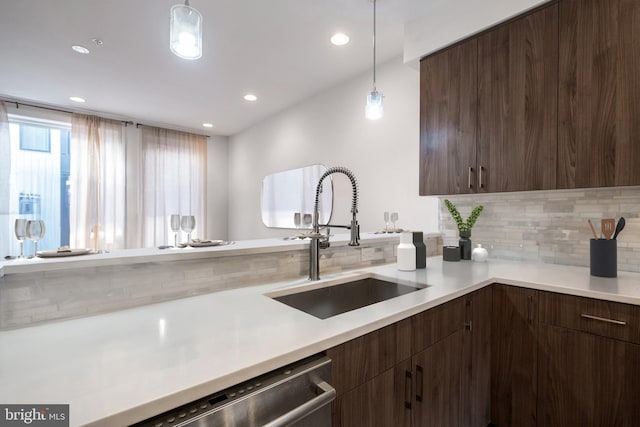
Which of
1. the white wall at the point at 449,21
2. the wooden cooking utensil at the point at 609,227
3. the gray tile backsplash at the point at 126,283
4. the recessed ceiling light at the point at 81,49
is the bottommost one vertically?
the gray tile backsplash at the point at 126,283

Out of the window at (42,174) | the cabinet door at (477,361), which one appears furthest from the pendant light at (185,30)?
the window at (42,174)

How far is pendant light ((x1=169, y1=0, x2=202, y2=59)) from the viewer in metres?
1.18

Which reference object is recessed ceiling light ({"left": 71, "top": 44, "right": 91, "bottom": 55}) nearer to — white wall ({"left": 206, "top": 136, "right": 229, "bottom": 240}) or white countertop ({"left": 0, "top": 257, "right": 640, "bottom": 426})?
white countertop ({"left": 0, "top": 257, "right": 640, "bottom": 426})

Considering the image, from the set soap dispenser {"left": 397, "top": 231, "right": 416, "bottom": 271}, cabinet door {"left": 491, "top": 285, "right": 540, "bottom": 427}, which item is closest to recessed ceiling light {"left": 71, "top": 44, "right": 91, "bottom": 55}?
soap dispenser {"left": 397, "top": 231, "right": 416, "bottom": 271}

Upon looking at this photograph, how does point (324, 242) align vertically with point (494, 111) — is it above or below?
below

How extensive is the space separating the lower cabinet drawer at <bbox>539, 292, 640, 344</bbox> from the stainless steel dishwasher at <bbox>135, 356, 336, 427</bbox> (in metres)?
1.19

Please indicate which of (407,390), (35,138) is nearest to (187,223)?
(407,390)

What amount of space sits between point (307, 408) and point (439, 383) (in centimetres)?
73

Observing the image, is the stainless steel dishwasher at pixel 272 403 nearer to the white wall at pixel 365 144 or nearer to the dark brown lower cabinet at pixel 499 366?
the dark brown lower cabinet at pixel 499 366

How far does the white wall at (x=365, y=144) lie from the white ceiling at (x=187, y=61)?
0.62ft

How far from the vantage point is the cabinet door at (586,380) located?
3.78 ft

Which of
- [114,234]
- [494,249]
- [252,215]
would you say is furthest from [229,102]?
[494,249]

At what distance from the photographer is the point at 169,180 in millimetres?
4871

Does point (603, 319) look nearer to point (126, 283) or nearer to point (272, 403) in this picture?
point (272, 403)
